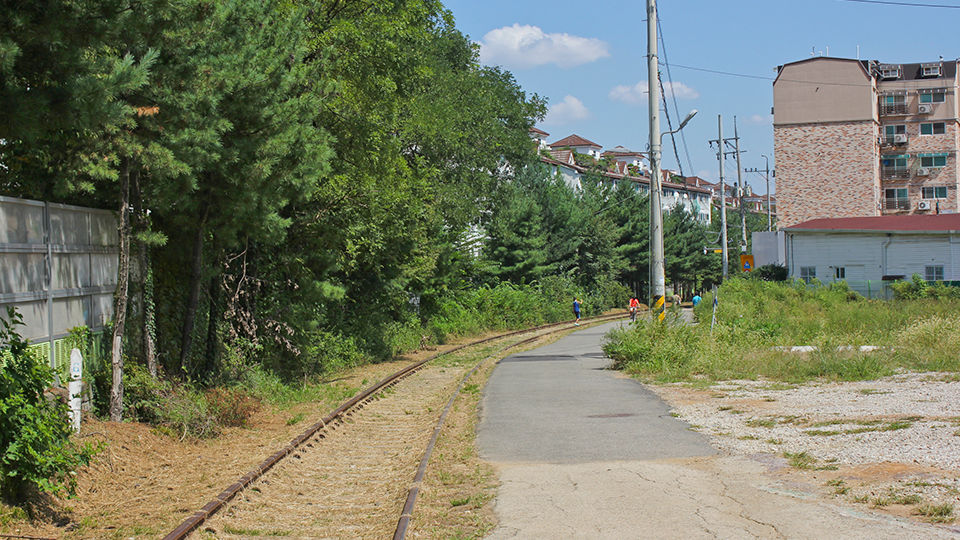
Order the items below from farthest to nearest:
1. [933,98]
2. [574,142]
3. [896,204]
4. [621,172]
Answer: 1. [574,142]
2. [621,172]
3. [896,204]
4. [933,98]

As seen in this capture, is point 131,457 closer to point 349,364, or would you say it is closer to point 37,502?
point 37,502

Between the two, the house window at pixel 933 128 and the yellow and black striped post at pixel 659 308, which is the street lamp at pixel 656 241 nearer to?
the yellow and black striped post at pixel 659 308

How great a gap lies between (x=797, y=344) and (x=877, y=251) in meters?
27.4

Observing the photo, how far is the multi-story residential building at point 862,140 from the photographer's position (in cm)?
6425

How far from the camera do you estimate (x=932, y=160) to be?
67.0 meters

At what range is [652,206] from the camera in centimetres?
2164

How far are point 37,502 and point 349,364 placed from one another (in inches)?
591

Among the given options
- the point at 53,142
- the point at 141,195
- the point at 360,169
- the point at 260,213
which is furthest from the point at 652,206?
the point at 53,142

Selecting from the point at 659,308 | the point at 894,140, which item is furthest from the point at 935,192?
the point at 659,308

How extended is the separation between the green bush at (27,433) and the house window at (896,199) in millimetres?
72301

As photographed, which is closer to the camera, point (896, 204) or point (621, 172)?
point (896, 204)

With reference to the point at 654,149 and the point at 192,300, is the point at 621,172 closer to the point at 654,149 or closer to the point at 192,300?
the point at 654,149

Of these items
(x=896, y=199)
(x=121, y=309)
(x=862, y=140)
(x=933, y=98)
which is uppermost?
(x=933, y=98)

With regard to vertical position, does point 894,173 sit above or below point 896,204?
above
